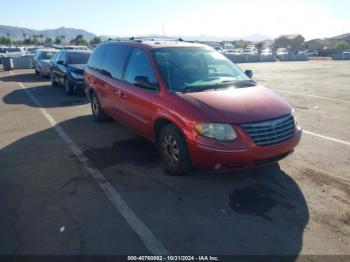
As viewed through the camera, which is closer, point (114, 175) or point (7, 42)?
point (114, 175)

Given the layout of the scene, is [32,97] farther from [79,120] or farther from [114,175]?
[114,175]

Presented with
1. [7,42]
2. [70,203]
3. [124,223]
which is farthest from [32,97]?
[7,42]

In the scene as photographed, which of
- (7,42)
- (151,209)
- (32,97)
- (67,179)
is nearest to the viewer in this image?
(151,209)

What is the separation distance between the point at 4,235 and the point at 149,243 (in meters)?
1.52

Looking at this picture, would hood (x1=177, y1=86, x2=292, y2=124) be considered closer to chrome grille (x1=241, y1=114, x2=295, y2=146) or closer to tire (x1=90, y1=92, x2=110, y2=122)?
chrome grille (x1=241, y1=114, x2=295, y2=146)

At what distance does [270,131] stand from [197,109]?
97cm

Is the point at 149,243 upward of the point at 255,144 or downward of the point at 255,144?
downward

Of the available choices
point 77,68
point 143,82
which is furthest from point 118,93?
point 77,68

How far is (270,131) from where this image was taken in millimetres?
4305

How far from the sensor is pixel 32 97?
1175 centimetres

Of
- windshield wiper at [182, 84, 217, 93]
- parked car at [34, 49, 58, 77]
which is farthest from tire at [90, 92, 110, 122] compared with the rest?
parked car at [34, 49, 58, 77]

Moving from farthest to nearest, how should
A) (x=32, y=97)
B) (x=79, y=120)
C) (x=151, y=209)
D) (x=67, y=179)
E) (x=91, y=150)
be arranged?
(x=32, y=97) → (x=79, y=120) → (x=91, y=150) → (x=67, y=179) → (x=151, y=209)

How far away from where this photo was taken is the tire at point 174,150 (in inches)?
179

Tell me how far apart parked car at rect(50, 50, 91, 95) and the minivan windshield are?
691 centimetres
